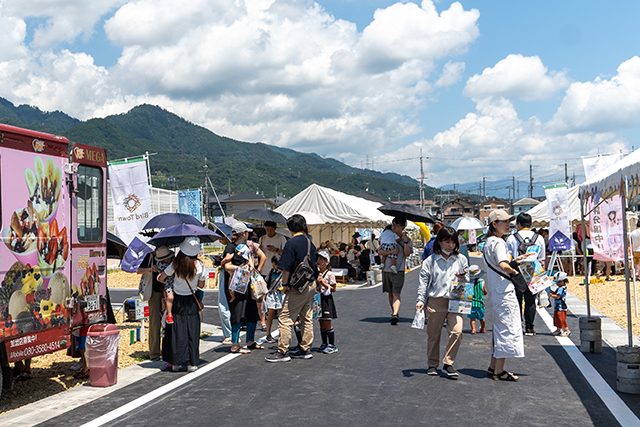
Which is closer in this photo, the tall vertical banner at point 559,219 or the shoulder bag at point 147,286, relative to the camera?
the shoulder bag at point 147,286

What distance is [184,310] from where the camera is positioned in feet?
22.9

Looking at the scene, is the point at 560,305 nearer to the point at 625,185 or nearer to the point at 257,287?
the point at 625,185

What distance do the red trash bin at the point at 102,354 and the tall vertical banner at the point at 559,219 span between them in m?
14.1

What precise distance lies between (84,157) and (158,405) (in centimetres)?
294

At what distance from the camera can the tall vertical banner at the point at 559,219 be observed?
55.0 ft

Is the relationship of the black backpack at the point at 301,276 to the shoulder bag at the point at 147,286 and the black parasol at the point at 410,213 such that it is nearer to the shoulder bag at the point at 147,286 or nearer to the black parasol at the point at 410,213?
the shoulder bag at the point at 147,286

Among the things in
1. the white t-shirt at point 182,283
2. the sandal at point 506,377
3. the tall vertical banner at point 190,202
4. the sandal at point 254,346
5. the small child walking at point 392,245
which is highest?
the tall vertical banner at point 190,202

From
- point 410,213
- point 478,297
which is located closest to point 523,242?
point 478,297

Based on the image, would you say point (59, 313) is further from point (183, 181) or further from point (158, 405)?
point (183, 181)

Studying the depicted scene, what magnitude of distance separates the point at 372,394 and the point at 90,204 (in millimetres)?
3931

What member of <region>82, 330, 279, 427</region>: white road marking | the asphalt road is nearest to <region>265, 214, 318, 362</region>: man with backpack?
the asphalt road

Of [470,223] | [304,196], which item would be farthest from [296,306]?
[304,196]

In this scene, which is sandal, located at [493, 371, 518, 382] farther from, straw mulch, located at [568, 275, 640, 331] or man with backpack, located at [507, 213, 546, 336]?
straw mulch, located at [568, 275, 640, 331]

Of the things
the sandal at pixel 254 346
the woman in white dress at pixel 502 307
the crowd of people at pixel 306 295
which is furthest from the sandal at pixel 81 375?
the woman in white dress at pixel 502 307
